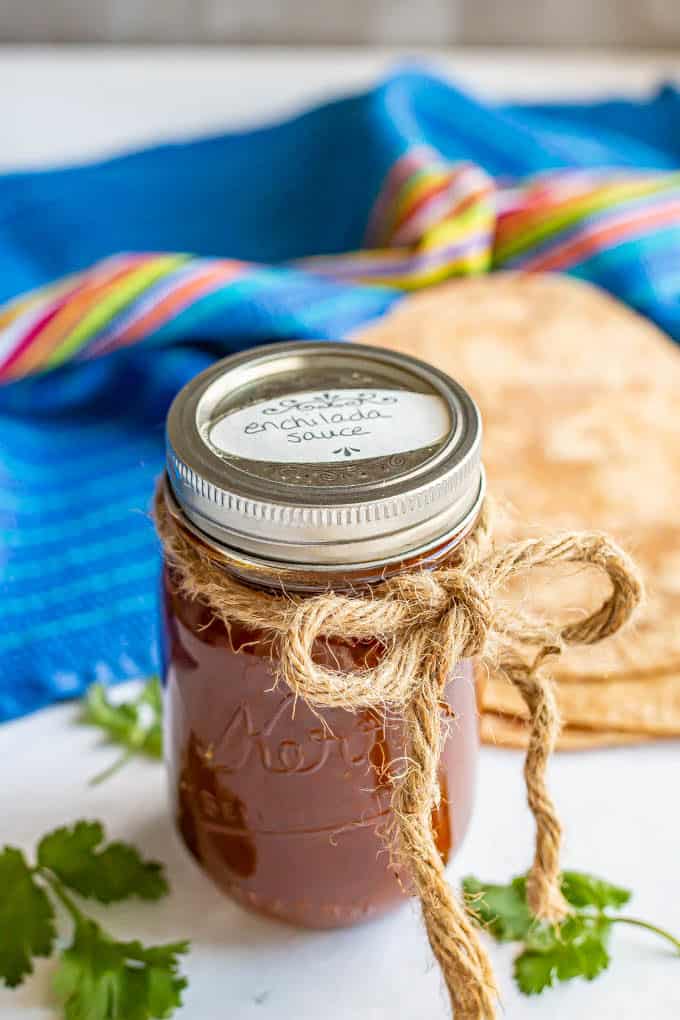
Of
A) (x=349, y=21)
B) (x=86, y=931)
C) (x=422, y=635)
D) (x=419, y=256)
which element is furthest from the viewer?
(x=349, y=21)

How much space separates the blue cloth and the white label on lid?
0.59 feet

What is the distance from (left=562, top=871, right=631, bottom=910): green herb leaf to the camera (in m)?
0.64

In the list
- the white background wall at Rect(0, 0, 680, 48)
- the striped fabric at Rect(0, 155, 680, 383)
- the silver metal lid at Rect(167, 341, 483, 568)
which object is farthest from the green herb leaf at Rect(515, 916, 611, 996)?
the white background wall at Rect(0, 0, 680, 48)

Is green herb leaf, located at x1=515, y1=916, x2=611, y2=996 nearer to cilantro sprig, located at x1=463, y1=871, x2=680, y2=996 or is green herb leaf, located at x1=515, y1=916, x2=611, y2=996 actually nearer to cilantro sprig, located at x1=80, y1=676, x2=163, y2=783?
cilantro sprig, located at x1=463, y1=871, x2=680, y2=996

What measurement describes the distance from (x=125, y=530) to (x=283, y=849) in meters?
0.38

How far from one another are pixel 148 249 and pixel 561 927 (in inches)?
35.8

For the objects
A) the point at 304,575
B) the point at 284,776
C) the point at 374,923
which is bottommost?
the point at 374,923

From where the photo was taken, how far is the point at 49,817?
27.8 inches

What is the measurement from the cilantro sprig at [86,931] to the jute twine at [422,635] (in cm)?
17

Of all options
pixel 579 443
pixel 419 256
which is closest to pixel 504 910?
pixel 579 443

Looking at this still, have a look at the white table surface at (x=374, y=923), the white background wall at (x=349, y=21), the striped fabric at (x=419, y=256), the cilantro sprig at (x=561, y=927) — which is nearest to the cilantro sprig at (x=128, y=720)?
the white table surface at (x=374, y=923)

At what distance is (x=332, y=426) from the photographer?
56cm

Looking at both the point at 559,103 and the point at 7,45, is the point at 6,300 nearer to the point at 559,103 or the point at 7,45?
the point at 7,45

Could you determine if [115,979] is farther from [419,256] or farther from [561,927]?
[419,256]
